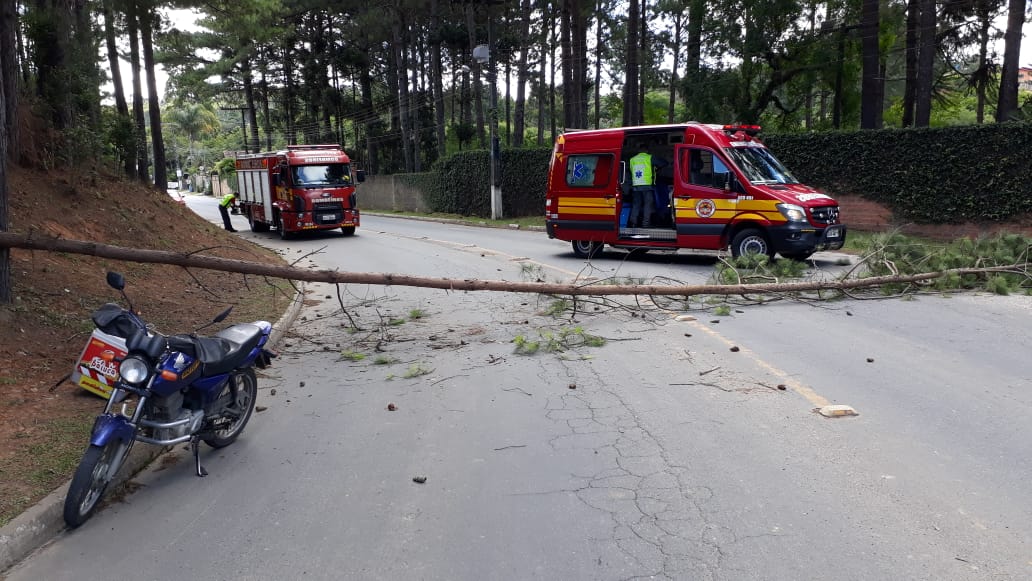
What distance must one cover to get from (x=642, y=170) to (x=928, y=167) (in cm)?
905

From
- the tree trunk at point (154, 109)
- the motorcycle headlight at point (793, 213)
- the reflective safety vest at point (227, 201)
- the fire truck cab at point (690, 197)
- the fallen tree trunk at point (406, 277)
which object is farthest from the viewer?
the reflective safety vest at point (227, 201)

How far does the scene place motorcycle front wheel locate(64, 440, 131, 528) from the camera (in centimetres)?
420

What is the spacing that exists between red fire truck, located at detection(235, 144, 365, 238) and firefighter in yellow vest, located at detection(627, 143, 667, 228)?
39.7 feet

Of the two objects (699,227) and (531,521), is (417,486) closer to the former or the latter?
(531,521)

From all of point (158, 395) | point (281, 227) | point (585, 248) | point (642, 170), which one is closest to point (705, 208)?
point (642, 170)

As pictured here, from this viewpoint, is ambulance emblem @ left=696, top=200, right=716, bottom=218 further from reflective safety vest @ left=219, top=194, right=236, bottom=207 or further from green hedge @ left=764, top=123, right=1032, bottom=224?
reflective safety vest @ left=219, top=194, right=236, bottom=207

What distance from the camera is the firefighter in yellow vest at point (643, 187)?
49.1 ft

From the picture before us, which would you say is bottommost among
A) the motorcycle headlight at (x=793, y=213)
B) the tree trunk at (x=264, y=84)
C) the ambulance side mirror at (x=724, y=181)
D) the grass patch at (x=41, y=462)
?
the grass patch at (x=41, y=462)

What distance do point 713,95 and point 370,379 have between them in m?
26.2

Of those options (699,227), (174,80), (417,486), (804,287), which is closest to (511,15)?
(174,80)

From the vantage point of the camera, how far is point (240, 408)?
18.6 ft

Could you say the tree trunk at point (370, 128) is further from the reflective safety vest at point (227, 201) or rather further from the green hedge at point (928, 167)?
the green hedge at point (928, 167)

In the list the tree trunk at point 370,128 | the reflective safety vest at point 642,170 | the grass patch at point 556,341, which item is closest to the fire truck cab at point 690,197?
the reflective safety vest at point 642,170

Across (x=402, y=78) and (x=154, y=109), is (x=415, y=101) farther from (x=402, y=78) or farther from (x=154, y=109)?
(x=154, y=109)
